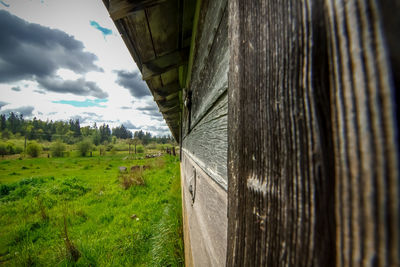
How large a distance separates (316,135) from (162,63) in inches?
81.8

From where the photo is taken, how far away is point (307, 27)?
23cm

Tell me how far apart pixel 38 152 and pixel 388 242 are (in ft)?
169

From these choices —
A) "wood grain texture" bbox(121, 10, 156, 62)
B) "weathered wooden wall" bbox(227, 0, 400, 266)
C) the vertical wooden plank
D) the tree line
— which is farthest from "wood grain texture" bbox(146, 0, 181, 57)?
the tree line

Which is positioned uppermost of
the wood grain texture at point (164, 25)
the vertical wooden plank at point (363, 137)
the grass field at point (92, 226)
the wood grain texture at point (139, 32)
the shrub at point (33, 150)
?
the wood grain texture at point (164, 25)

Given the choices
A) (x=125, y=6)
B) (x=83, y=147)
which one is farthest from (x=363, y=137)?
(x=83, y=147)

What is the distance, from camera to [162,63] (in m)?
2.04

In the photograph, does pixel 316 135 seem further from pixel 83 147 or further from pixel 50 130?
pixel 50 130

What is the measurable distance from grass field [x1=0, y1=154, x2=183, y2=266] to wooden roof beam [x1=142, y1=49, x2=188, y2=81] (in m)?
3.16

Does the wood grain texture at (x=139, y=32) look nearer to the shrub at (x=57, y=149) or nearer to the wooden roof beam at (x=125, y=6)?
the wooden roof beam at (x=125, y=6)

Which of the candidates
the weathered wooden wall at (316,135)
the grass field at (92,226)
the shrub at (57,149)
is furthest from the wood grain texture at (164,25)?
the shrub at (57,149)

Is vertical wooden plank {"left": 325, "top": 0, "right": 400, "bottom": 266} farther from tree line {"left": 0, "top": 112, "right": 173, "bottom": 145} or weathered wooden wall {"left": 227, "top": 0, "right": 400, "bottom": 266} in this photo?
tree line {"left": 0, "top": 112, "right": 173, "bottom": 145}

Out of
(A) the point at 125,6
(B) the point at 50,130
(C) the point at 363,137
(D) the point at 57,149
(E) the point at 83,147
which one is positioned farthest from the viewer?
(B) the point at 50,130

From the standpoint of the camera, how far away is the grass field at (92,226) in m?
4.21

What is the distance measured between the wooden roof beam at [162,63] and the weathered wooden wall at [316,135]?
1.79 m
